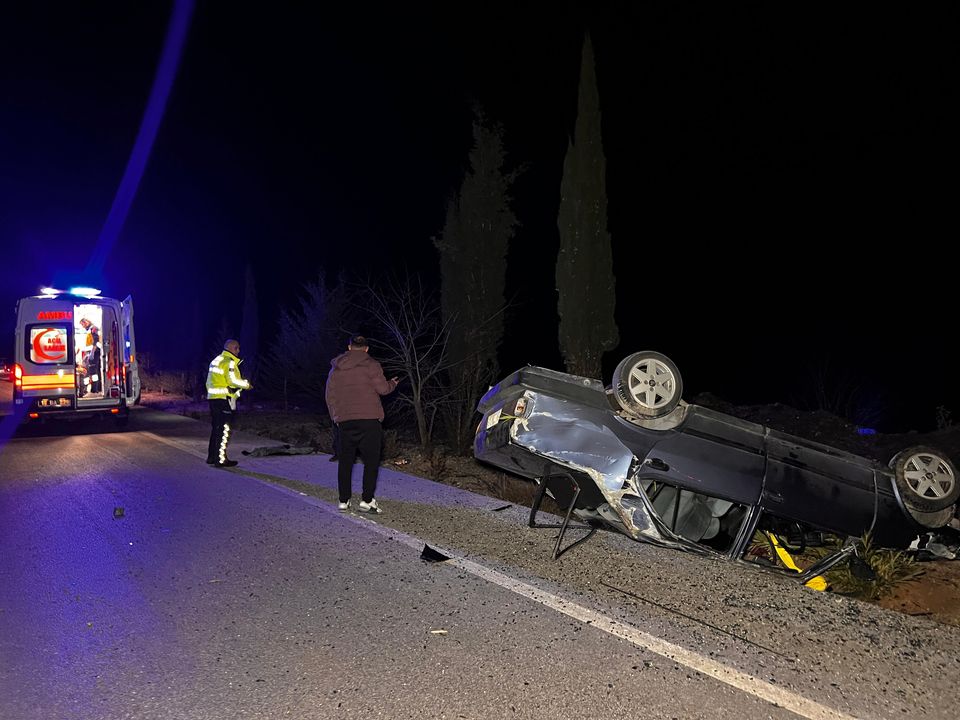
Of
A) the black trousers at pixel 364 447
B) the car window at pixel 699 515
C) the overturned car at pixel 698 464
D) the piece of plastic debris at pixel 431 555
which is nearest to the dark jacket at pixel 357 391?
the black trousers at pixel 364 447

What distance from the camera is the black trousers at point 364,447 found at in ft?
23.9

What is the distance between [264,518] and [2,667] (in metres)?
3.27

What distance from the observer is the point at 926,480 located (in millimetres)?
5352

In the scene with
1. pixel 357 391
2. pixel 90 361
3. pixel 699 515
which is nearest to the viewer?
pixel 699 515

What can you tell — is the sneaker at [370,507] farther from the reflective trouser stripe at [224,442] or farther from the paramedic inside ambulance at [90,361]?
the paramedic inside ambulance at [90,361]

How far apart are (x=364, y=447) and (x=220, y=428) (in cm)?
382

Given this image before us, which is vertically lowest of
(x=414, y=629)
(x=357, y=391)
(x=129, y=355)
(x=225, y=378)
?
(x=414, y=629)

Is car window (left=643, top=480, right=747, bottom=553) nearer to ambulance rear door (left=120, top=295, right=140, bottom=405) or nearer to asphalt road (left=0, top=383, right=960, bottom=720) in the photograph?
asphalt road (left=0, top=383, right=960, bottom=720)

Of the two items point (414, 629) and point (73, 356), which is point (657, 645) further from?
point (73, 356)

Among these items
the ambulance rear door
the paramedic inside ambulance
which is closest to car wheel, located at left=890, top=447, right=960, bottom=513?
the ambulance rear door

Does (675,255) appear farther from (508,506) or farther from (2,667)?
(2,667)

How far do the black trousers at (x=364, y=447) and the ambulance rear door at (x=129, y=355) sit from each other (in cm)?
1045

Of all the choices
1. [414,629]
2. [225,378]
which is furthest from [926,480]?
[225,378]

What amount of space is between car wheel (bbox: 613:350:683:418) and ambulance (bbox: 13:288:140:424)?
1343 centimetres
